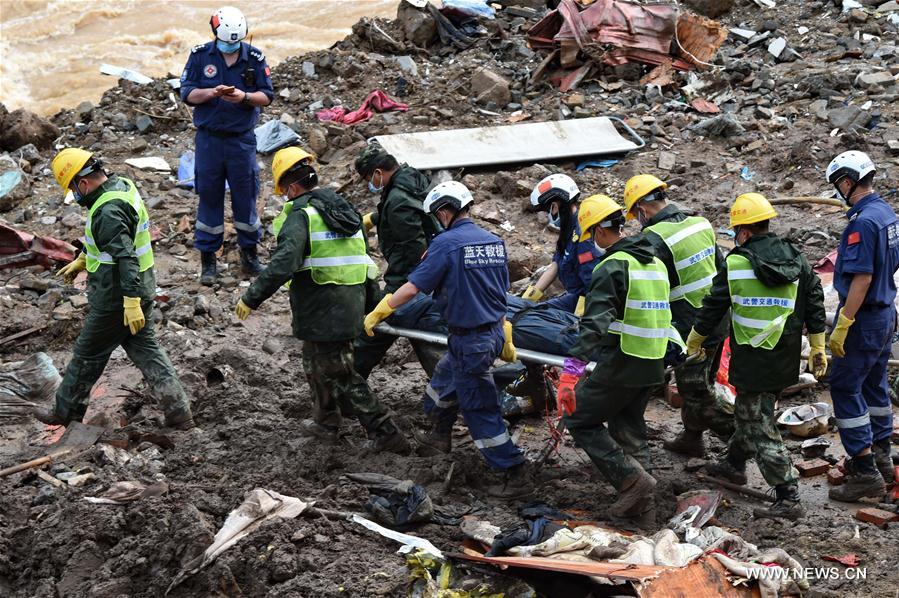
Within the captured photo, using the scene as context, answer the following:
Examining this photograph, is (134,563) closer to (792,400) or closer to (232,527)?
(232,527)

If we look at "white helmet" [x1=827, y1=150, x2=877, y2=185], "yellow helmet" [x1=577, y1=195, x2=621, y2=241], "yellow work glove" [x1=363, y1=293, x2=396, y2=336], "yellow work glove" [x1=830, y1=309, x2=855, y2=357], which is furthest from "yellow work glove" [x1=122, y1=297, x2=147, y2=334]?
"white helmet" [x1=827, y1=150, x2=877, y2=185]

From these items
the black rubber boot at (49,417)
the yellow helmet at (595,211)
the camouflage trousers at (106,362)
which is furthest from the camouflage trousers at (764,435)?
the black rubber boot at (49,417)

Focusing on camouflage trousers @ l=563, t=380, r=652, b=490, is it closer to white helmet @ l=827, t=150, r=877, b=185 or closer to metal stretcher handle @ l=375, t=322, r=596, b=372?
metal stretcher handle @ l=375, t=322, r=596, b=372

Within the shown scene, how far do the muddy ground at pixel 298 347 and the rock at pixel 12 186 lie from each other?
5.1 inches

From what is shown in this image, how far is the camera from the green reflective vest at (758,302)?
5.86 m

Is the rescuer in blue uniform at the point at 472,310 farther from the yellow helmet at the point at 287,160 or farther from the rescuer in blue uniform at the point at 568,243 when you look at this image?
the yellow helmet at the point at 287,160

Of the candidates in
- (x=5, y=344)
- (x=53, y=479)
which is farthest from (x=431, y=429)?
(x=5, y=344)

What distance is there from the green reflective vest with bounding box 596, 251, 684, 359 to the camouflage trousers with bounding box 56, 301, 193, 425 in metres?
3.15

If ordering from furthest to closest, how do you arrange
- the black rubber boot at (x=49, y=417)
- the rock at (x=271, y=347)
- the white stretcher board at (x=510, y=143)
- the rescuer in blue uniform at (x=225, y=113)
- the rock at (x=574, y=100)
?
1. the rock at (x=574, y=100)
2. the white stretcher board at (x=510, y=143)
3. the rescuer in blue uniform at (x=225, y=113)
4. the rock at (x=271, y=347)
5. the black rubber boot at (x=49, y=417)

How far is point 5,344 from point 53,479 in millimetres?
2833

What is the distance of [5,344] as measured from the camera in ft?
29.0

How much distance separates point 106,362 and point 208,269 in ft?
8.83

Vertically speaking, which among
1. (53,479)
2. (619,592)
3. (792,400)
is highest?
(619,592)

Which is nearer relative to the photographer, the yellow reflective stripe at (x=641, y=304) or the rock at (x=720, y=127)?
the yellow reflective stripe at (x=641, y=304)
